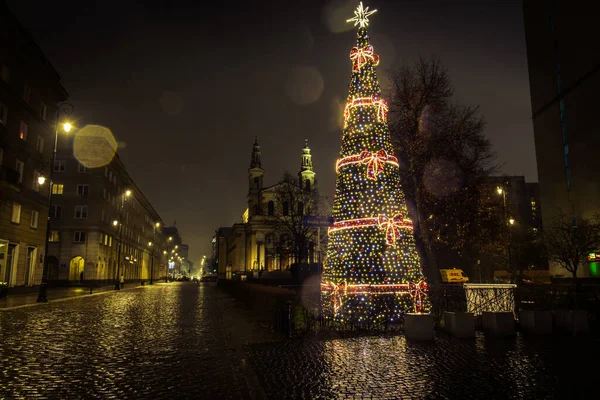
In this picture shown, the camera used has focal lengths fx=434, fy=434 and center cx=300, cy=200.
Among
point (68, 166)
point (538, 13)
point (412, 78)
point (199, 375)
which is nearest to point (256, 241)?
point (68, 166)

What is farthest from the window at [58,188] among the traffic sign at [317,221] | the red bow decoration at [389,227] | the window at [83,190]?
the red bow decoration at [389,227]

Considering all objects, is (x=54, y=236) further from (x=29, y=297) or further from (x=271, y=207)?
(x=271, y=207)

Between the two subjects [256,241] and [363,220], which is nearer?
[363,220]

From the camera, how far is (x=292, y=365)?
8234mm

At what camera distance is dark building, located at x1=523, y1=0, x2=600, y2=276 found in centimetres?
3991

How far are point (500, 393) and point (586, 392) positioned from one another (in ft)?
4.16

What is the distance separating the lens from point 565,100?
1726 inches

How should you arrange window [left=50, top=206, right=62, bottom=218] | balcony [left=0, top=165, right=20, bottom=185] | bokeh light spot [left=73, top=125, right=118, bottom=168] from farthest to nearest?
bokeh light spot [left=73, top=125, right=118, bottom=168] < window [left=50, top=206, right=62, bottom=218] < balcony [left=0, top=165, right=20, bottom=185]

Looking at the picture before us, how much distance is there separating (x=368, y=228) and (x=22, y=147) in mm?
27078

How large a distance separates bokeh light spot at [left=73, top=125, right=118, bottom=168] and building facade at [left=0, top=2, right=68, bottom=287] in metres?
17.5

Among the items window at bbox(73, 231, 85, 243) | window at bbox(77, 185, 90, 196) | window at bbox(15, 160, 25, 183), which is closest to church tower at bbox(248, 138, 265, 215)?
window at bbox(77, 185, 90, 196)

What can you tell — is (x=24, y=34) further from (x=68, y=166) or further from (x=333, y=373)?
(x=333, y=373)

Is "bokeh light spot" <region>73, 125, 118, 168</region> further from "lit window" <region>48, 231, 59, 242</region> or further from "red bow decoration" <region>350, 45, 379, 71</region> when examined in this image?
"red bow decoration" <region>350, 45, 379, 71</region>

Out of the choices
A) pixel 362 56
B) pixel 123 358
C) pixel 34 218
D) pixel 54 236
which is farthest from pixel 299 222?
pixel 123 358
